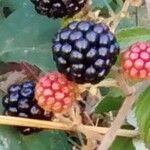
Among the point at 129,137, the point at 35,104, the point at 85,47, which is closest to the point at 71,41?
the point at 85,47

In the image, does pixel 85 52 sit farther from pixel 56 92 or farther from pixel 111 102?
pixel 111 102

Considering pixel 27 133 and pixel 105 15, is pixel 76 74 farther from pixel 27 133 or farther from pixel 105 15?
pixel 105 15

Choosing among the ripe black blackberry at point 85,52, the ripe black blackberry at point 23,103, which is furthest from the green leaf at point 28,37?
the ripe black blackberry at point 85,52

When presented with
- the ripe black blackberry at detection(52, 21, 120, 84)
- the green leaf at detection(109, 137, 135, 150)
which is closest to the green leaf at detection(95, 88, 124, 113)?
the green leaf at detection(109, 137, 135, 150)

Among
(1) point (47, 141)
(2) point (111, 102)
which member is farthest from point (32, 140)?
(2) point (111, 102)

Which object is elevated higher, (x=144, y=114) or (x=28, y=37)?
(x=28, y=37)

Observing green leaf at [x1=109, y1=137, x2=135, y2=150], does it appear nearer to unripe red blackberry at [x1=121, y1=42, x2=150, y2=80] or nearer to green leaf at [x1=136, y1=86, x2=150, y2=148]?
green leaf at [x1=136, y1=86, x2=150, y2=148]

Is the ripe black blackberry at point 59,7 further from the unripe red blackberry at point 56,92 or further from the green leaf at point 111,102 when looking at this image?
the green leaf at point 111,102
